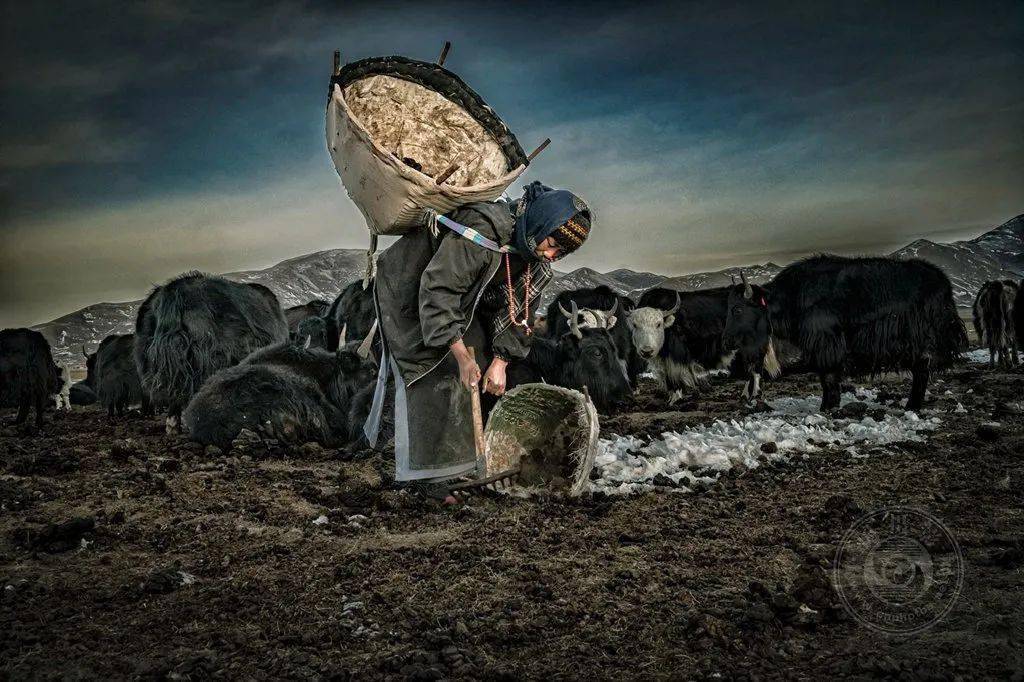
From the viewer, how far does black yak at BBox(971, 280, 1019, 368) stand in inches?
508

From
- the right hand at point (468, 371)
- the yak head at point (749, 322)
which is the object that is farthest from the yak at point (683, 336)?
the right hand at point (468, 371)

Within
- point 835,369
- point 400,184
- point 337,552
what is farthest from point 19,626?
point 835,369

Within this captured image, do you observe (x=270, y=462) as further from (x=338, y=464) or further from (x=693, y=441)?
(x=693, y=441)

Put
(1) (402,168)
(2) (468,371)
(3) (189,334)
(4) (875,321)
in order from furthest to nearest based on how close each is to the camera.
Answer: (4) (875,321)
(3) (189,334)
(2) (468,371)
(1) (402,168)

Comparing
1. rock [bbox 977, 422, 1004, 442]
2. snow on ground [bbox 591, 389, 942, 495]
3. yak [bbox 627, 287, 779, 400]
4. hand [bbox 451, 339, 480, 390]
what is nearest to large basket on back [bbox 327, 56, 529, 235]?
hand [bbox 451, 339, 480, 390]

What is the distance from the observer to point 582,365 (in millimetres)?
7520

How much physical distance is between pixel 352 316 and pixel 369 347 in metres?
3.84

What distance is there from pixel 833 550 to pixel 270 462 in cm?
405

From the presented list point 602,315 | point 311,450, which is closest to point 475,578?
point 311,450

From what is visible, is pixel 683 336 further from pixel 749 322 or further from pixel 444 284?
pixel 444 284

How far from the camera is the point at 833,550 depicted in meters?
2.79

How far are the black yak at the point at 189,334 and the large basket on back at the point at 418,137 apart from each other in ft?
14.1

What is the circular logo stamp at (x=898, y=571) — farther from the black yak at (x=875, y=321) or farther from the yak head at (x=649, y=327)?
the yak head at (x=649, y=327)

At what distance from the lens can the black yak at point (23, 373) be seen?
852 centimetres
